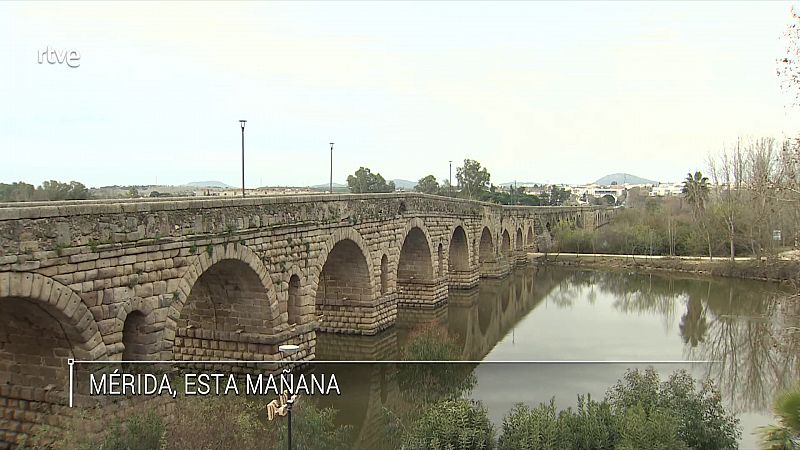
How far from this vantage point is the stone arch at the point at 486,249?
34.9m

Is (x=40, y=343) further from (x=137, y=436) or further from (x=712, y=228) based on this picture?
(x=712, y=228)

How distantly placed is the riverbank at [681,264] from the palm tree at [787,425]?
79.1 feet

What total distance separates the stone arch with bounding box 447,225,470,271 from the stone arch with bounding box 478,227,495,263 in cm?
417

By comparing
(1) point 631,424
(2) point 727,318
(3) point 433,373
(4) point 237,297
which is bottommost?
(2) point 727,318

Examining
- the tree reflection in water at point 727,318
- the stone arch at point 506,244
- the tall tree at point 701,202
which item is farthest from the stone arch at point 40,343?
the tall tree at point 701,202

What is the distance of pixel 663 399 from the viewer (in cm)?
1022

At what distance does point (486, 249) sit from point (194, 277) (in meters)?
25.0

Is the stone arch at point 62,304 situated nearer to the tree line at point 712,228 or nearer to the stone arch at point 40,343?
the stone arch at point 40,343

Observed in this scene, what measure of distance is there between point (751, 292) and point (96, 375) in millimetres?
29769

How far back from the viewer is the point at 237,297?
569 inches

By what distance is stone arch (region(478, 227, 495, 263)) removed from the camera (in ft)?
115

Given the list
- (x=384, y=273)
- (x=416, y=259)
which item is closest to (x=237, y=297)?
(x=384, y=273)

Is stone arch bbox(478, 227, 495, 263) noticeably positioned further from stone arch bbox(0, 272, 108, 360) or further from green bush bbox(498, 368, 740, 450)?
stone arch bbox(0, 272, 108, 360)

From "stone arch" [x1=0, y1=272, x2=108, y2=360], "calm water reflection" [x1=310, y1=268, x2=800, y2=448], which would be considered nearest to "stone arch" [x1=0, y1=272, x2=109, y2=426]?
"stone arch" [x1=0, y1=272, x2=108, y2=360]
